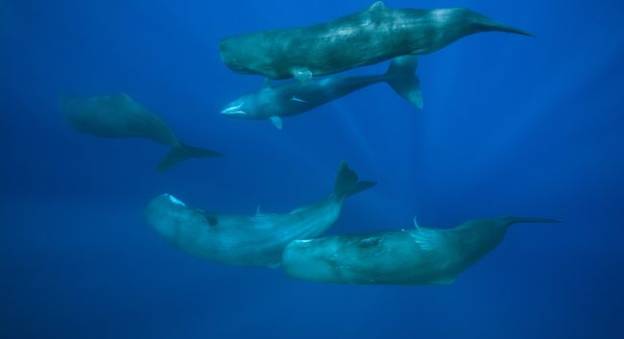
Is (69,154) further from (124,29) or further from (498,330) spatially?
(498,330)

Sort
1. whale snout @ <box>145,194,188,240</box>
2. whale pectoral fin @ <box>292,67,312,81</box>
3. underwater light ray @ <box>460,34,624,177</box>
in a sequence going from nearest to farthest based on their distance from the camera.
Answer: whale pectoral fin @ <box>292,67,312,81</box>, whale snout @ <box>145,194,188,240</box>, underwater light ray @ <box>460,34,624,177</box>

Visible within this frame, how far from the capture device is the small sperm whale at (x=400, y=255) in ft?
17.0

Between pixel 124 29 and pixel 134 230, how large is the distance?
17.2 feet

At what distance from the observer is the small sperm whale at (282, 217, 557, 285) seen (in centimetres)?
518

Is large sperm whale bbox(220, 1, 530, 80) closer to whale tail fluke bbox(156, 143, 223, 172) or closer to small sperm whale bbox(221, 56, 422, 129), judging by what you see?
small sperm whale bbox(221, 56, 422, 129)

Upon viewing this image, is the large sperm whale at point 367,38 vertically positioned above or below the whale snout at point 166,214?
above

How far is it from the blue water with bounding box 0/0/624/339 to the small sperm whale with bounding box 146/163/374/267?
9.78ft

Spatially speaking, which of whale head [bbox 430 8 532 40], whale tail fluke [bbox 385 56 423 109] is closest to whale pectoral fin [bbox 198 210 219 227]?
whale tail fluke [bbox 385 56 423 109]

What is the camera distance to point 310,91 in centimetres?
805

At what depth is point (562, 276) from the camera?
11031 mm

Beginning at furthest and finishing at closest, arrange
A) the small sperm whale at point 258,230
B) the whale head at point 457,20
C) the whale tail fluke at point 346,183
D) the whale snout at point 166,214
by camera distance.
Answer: the whale snout at point 166,214, the small sperm whale at point 258,230, the whale tail fluke at point 346,183, the whale head at point 457,20

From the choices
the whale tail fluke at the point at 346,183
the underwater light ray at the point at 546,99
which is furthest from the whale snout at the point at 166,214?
the underwater light ray at the point at 546,99

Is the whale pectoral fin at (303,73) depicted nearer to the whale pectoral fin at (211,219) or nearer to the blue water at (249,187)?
the whale pectoral fin at (211,219)

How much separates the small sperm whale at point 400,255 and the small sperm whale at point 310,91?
3.26m
